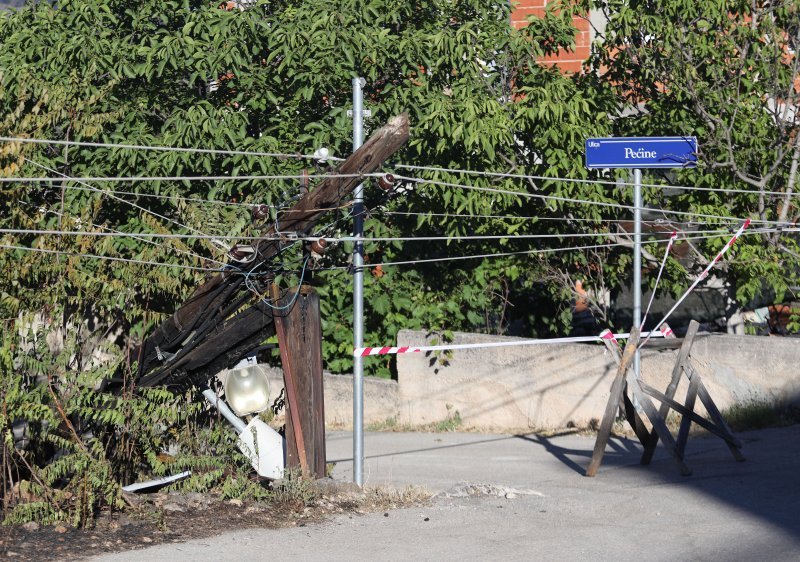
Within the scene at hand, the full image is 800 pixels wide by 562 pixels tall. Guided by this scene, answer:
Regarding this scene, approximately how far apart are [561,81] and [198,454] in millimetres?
6702

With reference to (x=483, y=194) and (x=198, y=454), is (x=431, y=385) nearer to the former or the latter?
(x=483, y=194)

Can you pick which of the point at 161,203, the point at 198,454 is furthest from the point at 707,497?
the point at 161,203

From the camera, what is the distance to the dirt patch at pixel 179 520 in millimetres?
9094

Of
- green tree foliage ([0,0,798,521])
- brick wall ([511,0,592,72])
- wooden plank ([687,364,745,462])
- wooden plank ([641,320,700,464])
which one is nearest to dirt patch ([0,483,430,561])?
wooden plank ([641,320,700,464])

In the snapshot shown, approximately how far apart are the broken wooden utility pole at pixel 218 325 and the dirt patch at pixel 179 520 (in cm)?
121

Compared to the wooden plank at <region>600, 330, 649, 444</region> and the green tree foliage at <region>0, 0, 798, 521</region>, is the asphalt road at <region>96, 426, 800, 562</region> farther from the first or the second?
the green tree foliage at <region>0, 0, 798, 521</region>

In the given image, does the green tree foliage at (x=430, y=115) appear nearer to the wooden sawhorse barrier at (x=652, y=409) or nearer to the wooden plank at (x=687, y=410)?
the wooden sawhorse barrier at (x=652, y=409)

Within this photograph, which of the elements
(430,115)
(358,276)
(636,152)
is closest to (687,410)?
(636,152)

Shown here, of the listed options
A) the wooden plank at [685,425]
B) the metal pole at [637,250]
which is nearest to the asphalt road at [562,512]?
the wooden plank at [685,425]

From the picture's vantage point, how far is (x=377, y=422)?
16172mm

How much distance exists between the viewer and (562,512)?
10477mm

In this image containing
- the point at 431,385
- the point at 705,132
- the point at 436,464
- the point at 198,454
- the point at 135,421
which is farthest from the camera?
the point at 431,385

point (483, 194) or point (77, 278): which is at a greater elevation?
point (483, 194)

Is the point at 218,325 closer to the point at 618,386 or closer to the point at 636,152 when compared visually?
the point at 618,386
